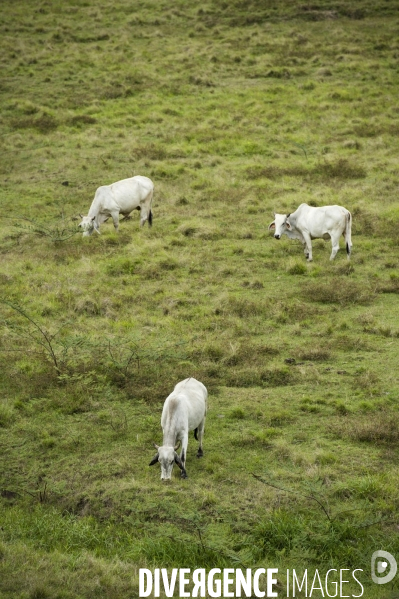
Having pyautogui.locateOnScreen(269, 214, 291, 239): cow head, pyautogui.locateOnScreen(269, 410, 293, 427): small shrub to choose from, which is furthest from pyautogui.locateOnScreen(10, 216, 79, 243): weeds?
pyautogui.locateOnScreen(269, 410, 293, 427): small shrub

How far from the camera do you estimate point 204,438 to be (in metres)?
11.3

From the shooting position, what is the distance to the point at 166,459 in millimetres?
9977

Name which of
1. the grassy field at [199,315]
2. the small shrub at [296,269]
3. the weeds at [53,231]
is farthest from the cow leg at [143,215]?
the small shrub at [296,269]

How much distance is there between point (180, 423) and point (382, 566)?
10.6 feet

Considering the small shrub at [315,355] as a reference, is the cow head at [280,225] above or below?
above

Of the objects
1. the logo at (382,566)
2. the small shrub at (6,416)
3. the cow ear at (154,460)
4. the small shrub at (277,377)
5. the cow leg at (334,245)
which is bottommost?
the logo at (382,566)

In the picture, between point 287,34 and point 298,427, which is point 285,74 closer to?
point 287,34

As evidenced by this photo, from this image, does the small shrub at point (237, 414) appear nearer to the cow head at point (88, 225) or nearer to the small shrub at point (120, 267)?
the small shrub at point (120, 267)

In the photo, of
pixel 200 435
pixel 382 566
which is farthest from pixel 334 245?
pixel 382 566

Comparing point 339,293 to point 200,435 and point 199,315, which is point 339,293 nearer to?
point 199,315

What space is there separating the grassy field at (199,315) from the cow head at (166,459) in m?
0.16

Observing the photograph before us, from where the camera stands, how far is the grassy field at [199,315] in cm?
921

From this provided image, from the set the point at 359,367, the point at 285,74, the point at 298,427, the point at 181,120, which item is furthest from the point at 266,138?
the point at 298,427

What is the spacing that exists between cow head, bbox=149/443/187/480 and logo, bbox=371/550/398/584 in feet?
9.05
